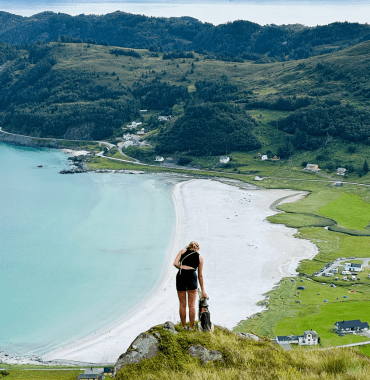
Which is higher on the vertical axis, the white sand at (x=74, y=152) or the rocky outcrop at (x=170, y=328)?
the rocky outcrop at (x=170, y=328)

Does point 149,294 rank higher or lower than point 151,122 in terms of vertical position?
lower

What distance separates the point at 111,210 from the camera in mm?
76938

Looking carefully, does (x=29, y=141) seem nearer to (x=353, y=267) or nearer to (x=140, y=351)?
(x=353, y=267)

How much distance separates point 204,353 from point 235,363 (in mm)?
891

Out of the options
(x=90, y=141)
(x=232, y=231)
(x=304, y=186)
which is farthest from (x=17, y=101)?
(x=232, y=231)

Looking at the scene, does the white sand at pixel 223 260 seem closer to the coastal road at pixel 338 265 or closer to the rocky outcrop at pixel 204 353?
the coastal road at pixel 338 265

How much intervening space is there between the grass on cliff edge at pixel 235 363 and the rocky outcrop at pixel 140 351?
0.53ft

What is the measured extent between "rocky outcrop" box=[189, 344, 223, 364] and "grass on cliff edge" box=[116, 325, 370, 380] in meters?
0.12

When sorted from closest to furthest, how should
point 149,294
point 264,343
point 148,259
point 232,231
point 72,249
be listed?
point 264,343 < point 149,294 < point 148,259 < point 72,249 < point 232,231

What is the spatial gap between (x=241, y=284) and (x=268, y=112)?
96520 millimetres

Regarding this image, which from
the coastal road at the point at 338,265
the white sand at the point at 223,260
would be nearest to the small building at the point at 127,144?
the white sand at the point at 223,260

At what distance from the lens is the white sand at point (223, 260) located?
126 feet

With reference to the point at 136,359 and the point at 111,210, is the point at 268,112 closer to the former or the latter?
the point at 111,210

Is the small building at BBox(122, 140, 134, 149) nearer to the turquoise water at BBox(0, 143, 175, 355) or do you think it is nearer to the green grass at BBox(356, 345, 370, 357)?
the turquoise water at BBox(0, 143, 175, 355)
